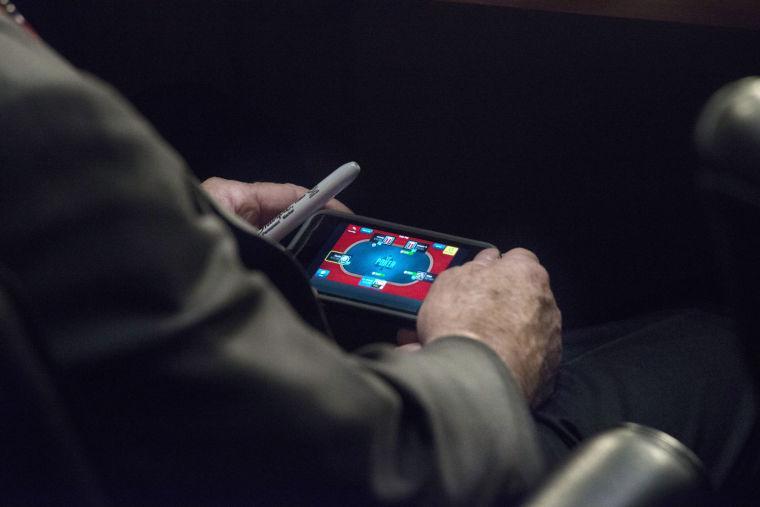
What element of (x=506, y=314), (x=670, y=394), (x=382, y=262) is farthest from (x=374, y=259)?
(x=670, y=394)

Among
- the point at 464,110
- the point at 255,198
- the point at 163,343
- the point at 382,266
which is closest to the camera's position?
the point at 163,343

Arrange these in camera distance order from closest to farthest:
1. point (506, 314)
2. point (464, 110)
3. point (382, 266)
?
point (506, 314) < point (382, 266) < point (464, 110)

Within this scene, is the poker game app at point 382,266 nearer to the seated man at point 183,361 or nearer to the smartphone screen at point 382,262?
the smartphone screen at point 382,262

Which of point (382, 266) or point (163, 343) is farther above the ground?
point (163, 343)

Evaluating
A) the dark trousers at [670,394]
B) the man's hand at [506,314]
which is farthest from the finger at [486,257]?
the dark trousers at [670,394]

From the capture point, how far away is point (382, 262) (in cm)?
75

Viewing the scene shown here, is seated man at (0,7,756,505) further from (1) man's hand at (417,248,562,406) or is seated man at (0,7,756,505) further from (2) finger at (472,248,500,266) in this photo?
(2) finger at (472,248,500,266)

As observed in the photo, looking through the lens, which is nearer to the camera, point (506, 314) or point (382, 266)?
point (506, 314)

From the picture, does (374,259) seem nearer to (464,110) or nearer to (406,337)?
(406,337)

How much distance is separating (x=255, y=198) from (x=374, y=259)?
0.17m

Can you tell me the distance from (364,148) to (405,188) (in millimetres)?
69

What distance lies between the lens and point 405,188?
108cm

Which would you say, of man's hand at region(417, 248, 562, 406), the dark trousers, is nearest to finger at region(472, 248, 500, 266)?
man's hand at region(417, 248, 562, 406)

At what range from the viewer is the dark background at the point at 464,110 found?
0.92 meters
